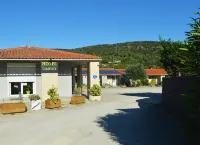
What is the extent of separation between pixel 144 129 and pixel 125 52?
4268 inches

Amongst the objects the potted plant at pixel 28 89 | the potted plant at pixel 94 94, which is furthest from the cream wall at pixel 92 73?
the potted plant at pixel 28 89

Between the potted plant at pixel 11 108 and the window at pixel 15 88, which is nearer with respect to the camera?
the potted plant at pixel 11 108

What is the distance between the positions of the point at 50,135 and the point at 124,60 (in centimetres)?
9466

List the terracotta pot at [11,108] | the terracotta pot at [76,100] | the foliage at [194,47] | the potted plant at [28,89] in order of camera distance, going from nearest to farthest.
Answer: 1. the foliage at [194,47]
2. the terracotta pot at [11,108]
3. the terracotta pot at [76,100]
4. the potted plant at [28,89]

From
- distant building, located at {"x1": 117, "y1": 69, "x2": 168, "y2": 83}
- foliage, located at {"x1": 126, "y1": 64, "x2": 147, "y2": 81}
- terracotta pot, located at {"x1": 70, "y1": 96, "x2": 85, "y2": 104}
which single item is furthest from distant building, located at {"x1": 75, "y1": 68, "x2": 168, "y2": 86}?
terracotta pot, located at {"x1": 70, "y1": 96, "x2": 85, "y2": 104}

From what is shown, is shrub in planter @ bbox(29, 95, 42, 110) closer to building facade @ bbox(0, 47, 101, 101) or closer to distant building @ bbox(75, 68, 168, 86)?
building facade @ bbox(0, 47, 101, 101)

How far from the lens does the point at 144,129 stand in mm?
13492

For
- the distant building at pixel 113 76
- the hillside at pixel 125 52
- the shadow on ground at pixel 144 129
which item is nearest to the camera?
the shadow on ground at pixel 144 129

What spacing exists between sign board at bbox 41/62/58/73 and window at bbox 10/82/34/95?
2.26 m

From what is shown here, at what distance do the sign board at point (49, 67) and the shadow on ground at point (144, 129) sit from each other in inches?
461

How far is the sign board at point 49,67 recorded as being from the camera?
28.1 m

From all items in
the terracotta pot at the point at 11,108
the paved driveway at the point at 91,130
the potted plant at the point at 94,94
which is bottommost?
the paved driveway at the point at 91,130

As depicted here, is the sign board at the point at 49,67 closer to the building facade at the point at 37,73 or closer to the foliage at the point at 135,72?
the building facade at the point at 37,73

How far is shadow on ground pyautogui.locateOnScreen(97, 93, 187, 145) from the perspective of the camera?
1125 cm
